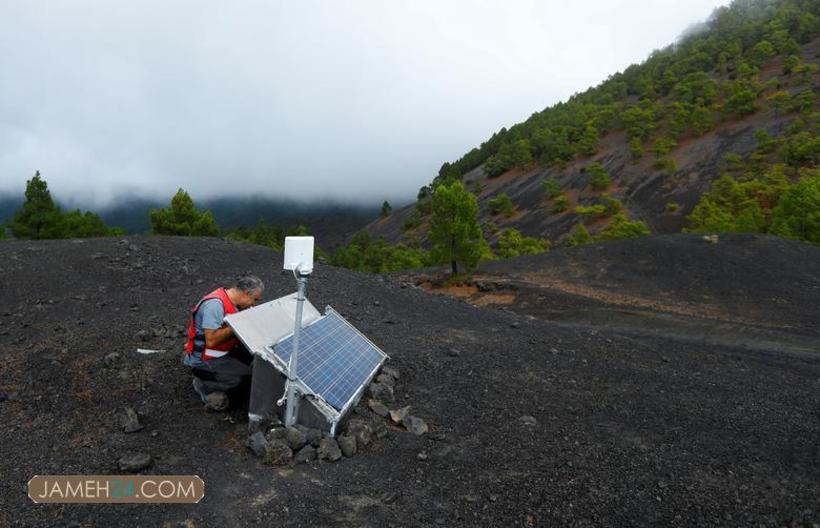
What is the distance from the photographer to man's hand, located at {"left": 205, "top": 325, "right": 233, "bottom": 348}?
614cm

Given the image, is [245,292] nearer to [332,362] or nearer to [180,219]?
[332,362]

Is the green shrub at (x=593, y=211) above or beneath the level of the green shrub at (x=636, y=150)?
beneath

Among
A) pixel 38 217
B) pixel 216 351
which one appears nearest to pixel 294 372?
pixel 216 351

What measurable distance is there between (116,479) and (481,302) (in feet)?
66.0

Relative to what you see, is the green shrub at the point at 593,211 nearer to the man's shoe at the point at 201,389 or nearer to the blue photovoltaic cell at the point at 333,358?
the blue photovoltaic cell at the point at 333,358

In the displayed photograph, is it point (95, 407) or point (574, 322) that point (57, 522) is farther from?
point (574, 322)

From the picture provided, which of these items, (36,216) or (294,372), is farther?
A: (36,216)

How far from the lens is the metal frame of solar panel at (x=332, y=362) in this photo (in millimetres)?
5703

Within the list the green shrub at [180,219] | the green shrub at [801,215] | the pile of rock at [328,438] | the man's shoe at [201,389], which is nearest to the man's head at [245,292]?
the man's shoe at [201,389]

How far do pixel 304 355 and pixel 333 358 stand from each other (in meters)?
0.62

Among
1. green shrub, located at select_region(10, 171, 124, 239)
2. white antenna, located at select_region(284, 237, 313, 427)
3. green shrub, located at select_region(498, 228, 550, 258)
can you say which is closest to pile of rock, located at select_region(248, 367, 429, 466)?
white antenna, located at select_region(284, 237, 313, 427)

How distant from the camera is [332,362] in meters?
6.54

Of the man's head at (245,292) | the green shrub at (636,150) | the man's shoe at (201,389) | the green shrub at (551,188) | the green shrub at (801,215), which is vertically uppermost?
the green shrub at (636,150)

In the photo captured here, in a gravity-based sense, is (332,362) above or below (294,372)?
below
